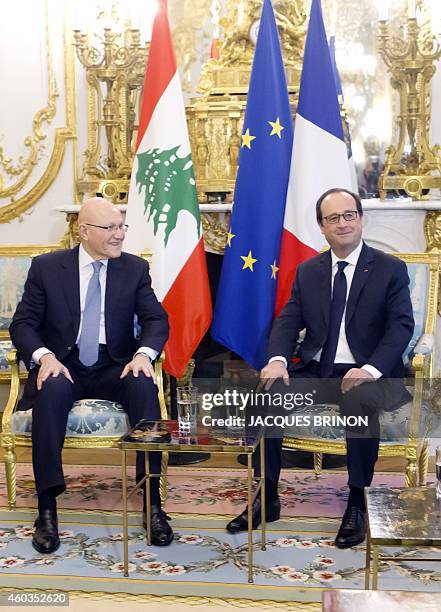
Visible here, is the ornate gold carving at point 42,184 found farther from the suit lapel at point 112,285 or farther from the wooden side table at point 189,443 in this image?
the wooden side table at point 189,443

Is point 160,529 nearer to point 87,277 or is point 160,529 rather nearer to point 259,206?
point 87,277

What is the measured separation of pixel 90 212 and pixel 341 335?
112 cm

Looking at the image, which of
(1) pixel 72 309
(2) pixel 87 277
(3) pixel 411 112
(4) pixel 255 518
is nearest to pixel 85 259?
(2) pixel 87 277

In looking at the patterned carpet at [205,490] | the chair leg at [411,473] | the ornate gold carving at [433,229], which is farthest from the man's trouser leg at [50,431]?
the ornate gold carving at [433,229]

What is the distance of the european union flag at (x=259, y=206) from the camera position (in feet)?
14.8

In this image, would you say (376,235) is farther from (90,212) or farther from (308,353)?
(90,212)

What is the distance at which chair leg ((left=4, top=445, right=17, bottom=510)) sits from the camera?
3.77 meters

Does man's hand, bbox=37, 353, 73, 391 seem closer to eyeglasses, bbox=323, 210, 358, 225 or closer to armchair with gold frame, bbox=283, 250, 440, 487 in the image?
armchair with gold frame, bbox=283, 250, 440, 487

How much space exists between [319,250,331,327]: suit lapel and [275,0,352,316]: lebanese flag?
0.61m

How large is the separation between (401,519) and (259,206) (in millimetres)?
2298

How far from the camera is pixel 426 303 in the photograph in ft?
13.6

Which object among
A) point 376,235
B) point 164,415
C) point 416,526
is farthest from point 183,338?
point 416,526

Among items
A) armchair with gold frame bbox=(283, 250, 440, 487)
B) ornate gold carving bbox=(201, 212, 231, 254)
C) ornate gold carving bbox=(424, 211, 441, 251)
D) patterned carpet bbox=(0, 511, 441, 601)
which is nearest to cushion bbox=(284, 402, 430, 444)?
armchair with gold frame bbox=(283, 250, 440, 487)

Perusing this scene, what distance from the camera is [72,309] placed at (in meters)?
3.87
